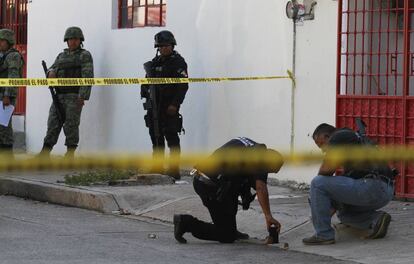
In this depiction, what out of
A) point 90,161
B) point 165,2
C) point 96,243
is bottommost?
point 96,243

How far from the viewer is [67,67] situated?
43.8ft

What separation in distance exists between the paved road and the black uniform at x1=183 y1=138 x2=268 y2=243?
11 cm

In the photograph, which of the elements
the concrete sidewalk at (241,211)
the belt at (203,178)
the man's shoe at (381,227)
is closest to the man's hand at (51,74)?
the concrete sidewalk at (241,211)

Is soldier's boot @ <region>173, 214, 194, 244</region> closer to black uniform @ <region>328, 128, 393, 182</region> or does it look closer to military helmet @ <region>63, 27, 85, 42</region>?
black uniform @ <region>328, 128, 393, 182</region>

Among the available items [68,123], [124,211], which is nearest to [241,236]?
[124,211]

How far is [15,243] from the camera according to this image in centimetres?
845

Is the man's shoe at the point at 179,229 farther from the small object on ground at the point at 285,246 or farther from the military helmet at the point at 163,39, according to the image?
the military helmet at the point at 163,39

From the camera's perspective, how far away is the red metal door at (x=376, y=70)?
417 inches

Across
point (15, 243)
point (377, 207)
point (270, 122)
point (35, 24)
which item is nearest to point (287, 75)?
point (270, 122)

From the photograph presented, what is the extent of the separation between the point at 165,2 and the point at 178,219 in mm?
5202

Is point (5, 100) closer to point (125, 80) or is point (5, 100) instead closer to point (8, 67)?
point (8, 67)

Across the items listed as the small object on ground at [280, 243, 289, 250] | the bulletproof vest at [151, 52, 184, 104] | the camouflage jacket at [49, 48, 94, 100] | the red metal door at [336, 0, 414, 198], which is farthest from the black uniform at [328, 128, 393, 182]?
the camouflage jacket at [49, 48, 94, 100]

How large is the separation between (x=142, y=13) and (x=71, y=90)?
1.38 metres

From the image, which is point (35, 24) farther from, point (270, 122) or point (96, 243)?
point (96, 243)
